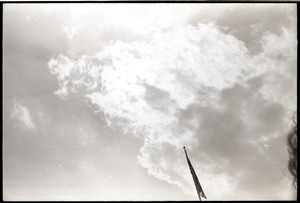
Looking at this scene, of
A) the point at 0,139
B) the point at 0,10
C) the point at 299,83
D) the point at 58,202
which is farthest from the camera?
the point at 0,10

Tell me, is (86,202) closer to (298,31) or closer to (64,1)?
(64,1)

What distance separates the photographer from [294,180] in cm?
260

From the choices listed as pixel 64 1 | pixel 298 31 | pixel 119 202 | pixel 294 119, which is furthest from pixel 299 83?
pixel 64 1

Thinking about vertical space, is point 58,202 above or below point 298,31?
below

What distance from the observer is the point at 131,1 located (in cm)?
338

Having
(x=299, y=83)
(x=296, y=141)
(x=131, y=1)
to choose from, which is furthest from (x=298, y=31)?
(x=131, y=1)

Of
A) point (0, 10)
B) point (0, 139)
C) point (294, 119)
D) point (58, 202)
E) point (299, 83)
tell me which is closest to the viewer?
point (58, 202)

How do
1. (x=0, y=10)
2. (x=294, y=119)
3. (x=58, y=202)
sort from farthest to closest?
1. (x=0, y=10)
2. (x=294, y=119)
3. (x=58, y=202)

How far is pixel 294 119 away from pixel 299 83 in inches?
21.6

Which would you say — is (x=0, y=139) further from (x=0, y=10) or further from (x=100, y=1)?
(x=100, y=1)

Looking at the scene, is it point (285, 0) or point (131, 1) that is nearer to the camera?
point (285, 0)

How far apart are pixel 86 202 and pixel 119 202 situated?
0.36m

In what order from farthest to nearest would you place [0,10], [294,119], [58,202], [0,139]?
[0,10] → [0,139] → [294,119] → [58,202]

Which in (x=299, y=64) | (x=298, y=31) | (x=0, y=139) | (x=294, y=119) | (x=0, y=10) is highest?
(x=0, y=10)
